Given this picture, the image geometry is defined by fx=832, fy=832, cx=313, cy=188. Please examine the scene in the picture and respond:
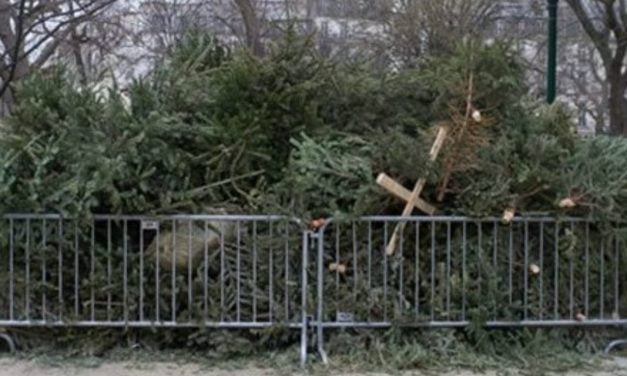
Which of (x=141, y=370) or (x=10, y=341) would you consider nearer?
(x=141, y=370)

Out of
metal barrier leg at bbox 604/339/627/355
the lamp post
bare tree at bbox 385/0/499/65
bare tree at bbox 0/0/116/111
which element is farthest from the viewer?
bare tree at bbox 385/0/499/65

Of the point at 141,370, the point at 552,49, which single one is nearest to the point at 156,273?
the point at 141,370

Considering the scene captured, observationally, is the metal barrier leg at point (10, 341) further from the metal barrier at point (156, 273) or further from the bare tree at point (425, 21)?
the bare tree at point (425, 21)

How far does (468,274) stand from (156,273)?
2526 millimetres

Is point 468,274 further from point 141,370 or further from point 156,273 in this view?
point 141,370

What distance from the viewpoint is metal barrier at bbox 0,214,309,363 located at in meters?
6.62

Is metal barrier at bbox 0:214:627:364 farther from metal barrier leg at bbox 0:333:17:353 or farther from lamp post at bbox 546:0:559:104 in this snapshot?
lamp post at bbox 546:0:559:104

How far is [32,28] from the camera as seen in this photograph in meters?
10.4

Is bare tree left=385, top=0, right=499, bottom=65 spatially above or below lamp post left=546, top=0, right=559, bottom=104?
above

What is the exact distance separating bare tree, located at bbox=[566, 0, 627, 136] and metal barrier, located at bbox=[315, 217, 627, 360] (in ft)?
40.4

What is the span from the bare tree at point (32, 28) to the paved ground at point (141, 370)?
2.67 metres

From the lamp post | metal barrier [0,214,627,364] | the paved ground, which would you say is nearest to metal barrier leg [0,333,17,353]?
metal barrier [0,214,627,364]

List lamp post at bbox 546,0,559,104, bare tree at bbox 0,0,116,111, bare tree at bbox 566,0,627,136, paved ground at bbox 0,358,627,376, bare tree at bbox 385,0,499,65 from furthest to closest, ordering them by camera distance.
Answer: bare tree at bbox 385,0,499,65 < bare tree at bbox 566,0,627,136 < lamp post at bbox 546,0,559,104 < bare tree at bbox 0,0,116,111 < paved ground at bbox 0,358,627,376

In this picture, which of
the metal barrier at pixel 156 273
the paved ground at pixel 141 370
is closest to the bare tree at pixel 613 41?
the paved ground at pixel 141 370
